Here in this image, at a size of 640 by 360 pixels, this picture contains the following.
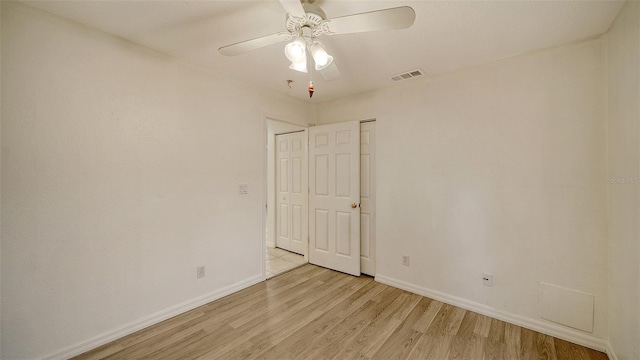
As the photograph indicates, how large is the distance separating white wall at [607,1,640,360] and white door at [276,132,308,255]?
10.0 feet

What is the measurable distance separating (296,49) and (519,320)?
9.45 ft

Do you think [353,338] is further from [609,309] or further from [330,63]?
[330,63]

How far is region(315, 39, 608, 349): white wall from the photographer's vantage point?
1.98 meters

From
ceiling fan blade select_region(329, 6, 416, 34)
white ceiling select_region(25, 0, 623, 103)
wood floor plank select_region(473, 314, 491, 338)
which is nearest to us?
ceiling fan blade select_region(329, 6, 416, 34)

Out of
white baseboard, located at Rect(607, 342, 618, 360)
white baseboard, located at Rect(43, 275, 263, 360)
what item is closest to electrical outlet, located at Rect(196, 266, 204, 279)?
white baseboard, located at Rect(43, 275, 263, 360)

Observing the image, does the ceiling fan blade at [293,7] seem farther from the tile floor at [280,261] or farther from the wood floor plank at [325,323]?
the tile floor at [280,261]

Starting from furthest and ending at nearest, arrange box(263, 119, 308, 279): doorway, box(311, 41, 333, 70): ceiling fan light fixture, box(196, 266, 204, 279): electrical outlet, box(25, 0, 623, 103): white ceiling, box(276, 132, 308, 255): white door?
1. box(276, 132, 308, 255): white door
2. box(263, 119, 308, 279): doorway
3. box(196, 266, 204, 279): electrical outlet
4. box(25, 0, 623, 103): white ceiling
5. box(311, 41, 333, 70): ceiling fan light fixture

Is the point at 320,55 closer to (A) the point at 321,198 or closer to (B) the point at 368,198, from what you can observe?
(B) the point at 368,198

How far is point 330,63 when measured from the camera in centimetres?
162

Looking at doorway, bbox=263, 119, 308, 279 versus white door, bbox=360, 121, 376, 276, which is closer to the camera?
white door, bbox=360, 121, 376, 276

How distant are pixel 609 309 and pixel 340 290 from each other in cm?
220

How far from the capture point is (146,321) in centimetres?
217

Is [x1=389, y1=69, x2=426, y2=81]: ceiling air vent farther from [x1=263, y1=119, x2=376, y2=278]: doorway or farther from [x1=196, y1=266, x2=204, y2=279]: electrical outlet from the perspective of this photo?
[x1=196, y1=266, x2=204, y2=279]: electrical outlet

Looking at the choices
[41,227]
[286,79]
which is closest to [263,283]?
[41,227]
